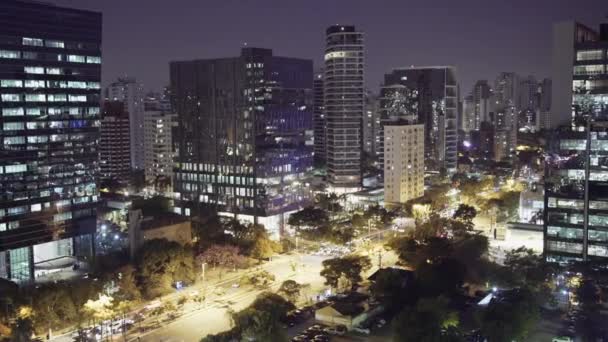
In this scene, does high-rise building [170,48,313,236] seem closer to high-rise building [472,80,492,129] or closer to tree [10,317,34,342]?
tree [10,317,34,342]

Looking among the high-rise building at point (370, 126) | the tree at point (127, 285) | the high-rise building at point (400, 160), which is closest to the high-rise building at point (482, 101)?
the high-rise building at point (370, 126)

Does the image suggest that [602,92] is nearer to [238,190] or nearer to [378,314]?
[378,314]

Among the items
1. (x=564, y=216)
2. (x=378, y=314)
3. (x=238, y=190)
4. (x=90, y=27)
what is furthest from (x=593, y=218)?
(x=90, y=27)

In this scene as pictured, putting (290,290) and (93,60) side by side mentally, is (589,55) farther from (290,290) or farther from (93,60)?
(93,60)

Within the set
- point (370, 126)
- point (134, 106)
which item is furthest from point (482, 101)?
point (134, 106)

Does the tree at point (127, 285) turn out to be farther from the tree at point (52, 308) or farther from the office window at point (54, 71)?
the office window at point (54, 71)

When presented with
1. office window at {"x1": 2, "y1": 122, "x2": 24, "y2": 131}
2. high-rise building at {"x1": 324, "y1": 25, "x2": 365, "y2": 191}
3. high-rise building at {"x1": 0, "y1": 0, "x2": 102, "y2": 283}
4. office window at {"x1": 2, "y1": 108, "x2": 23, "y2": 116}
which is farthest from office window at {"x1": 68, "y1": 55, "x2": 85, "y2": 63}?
high-rise building at {"x1": 324, "y1": 25, "x2": 365, "y2": 191}
